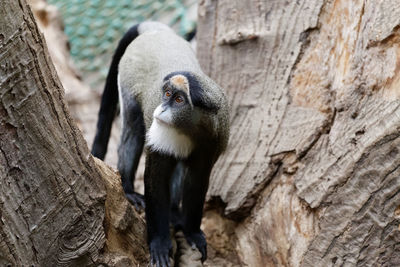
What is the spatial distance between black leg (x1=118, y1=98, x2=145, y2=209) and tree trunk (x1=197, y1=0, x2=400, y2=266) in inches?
20.8

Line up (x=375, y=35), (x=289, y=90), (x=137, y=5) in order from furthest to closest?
(x=137, y=5) → (x=289, y=90) → (x=375, y=35)

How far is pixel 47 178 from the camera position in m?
2.12

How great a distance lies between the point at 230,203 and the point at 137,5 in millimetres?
3170

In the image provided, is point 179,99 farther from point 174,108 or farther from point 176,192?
point 176,192

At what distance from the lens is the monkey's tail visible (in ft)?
11.9

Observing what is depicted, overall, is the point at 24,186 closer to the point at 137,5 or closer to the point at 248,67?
the point at 248,67

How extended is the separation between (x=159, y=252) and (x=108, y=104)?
4.23 feet

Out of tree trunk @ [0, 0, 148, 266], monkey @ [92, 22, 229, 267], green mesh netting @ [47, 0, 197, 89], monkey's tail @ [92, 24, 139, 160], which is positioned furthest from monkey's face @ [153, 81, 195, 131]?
green mesh netting @ [47, 0, 197, 89]

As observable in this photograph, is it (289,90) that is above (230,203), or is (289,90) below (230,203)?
above

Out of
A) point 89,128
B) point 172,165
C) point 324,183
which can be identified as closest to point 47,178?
point 172,165

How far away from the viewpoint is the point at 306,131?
311 cm

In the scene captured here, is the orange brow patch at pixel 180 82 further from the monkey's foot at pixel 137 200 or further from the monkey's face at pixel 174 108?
the monkey's foot at pixel 137 200

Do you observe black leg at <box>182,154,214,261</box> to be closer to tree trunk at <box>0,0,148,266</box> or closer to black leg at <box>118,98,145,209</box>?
black leg at <box>118,98,145,209</box>

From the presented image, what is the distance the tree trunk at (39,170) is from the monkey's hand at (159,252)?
14.2 inches
